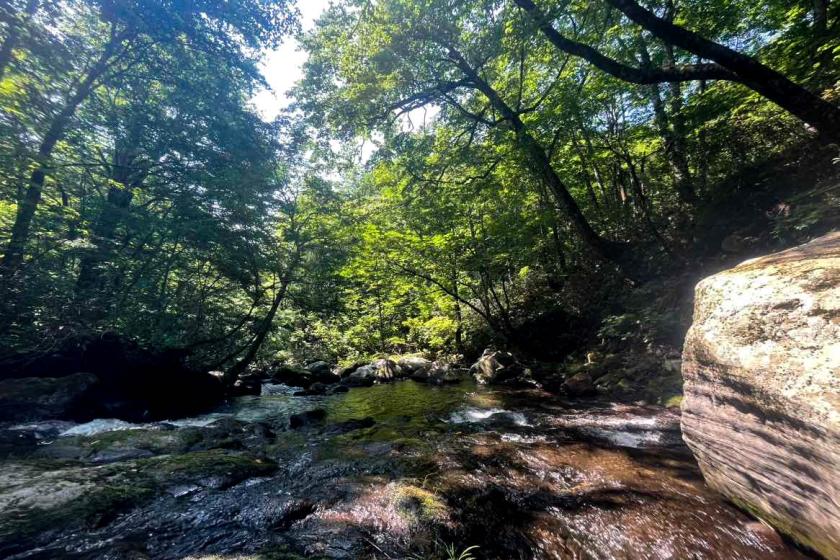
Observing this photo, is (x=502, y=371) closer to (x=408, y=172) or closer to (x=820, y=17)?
(x=408, y=172)

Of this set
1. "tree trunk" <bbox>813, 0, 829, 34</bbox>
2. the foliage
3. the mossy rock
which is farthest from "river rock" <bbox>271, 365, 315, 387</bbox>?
"tree trunk" <bbox>813, 0, 829, 34</bbox>

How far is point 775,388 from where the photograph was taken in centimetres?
245

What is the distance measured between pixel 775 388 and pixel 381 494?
4.00 metres

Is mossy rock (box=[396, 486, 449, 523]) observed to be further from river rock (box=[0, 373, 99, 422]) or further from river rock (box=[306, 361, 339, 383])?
river rock (box=[306, 361, 339, 383])

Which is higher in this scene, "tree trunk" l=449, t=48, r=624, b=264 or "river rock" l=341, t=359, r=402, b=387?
"tree trunk" l=449, t=48, r=624, b=264

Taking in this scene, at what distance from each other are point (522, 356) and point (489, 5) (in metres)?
11.3

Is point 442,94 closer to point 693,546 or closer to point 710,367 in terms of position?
point 710,367

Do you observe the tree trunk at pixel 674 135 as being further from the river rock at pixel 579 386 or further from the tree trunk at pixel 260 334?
the tree trunk at pixel 260 334

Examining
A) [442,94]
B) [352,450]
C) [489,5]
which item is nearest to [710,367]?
[352,450]

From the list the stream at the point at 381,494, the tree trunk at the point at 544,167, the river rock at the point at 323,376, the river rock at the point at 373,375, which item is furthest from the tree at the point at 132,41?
the river rock at the point at 373,375

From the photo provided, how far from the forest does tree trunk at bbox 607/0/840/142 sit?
0.13 ft

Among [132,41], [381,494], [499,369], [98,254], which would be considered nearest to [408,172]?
[499,369]

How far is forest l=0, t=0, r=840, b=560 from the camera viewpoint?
784 cm

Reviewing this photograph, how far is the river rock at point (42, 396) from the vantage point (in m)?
7.47
